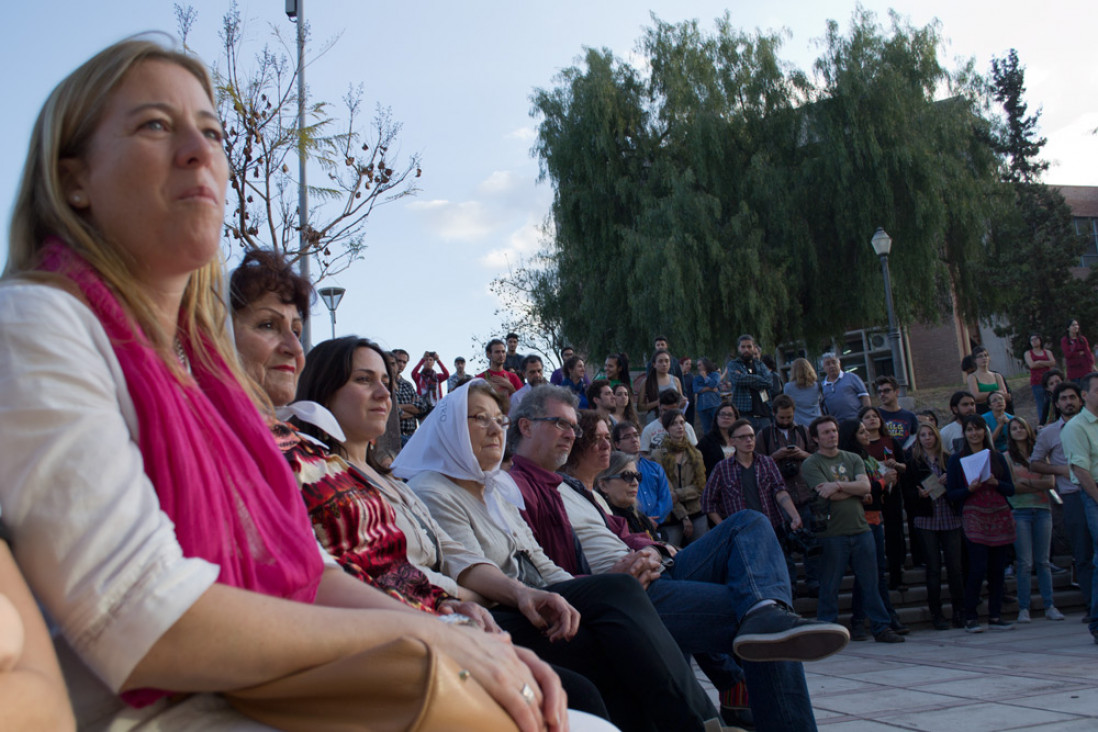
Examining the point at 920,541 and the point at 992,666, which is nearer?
the point at 992,666

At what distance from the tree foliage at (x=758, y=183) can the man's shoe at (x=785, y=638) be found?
15.9 meters

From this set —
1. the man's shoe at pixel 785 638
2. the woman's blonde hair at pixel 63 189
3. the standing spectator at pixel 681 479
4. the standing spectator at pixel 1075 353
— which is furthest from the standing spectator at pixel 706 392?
the woman's blonde hair at pixel 63 189

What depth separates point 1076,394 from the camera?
9.15 metres

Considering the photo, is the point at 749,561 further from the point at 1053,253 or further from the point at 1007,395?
the point at 1053,253

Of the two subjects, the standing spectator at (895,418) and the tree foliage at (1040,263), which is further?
the tree foliage at (1040,263)

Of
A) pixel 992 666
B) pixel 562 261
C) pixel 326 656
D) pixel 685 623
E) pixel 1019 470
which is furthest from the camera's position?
pixel 562 261

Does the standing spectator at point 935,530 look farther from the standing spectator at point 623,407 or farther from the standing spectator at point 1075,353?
the standing spectator at point 1075,353

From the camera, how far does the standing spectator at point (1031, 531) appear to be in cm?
898

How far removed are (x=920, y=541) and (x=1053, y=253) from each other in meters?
26.0

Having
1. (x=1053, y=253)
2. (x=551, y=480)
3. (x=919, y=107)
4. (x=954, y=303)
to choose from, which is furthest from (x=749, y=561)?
(x=1053, y=253)

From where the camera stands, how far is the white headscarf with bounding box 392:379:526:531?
357 cm

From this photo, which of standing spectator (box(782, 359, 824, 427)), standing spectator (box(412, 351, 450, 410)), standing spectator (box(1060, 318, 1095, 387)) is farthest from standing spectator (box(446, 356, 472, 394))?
standing spectator (box(1060, 318, 1095, 387))

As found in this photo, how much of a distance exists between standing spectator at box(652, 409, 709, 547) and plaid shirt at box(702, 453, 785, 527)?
0.62ft

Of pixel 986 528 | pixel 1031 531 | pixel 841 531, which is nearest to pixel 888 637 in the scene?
pixel 841 531
